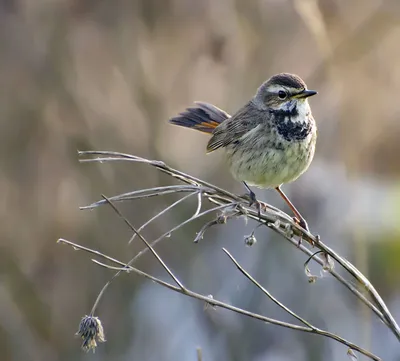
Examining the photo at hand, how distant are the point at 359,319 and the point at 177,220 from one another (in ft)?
3.96

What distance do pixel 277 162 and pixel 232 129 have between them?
47cm

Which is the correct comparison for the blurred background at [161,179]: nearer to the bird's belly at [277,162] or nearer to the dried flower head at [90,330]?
the bird's belly at [277,162]

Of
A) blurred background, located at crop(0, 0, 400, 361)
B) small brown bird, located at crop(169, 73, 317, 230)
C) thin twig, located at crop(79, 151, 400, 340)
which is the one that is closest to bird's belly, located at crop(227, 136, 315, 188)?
small brown bird, located at crop(169, 73, 317, 230)

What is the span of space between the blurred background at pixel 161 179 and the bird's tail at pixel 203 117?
786 millimetres

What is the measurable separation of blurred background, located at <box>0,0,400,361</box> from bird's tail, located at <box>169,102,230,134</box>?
2.58ft

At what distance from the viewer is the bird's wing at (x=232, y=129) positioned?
3.46 m

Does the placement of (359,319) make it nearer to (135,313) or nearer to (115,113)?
(135,313)

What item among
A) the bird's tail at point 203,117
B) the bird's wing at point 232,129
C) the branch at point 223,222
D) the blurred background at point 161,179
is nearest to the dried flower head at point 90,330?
the branch at point 223,222

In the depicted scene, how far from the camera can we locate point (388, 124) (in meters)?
5.33

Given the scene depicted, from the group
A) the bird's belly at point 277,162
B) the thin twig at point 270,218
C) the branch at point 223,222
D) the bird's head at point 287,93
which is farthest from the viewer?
the bird's head at point 287,93

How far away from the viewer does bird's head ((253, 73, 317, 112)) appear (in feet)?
10.8

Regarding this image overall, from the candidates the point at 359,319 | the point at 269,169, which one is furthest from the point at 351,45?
the point at 269,169

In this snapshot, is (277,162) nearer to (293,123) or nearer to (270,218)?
(293,123)

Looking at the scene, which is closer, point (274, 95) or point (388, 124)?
point (274, 95)
